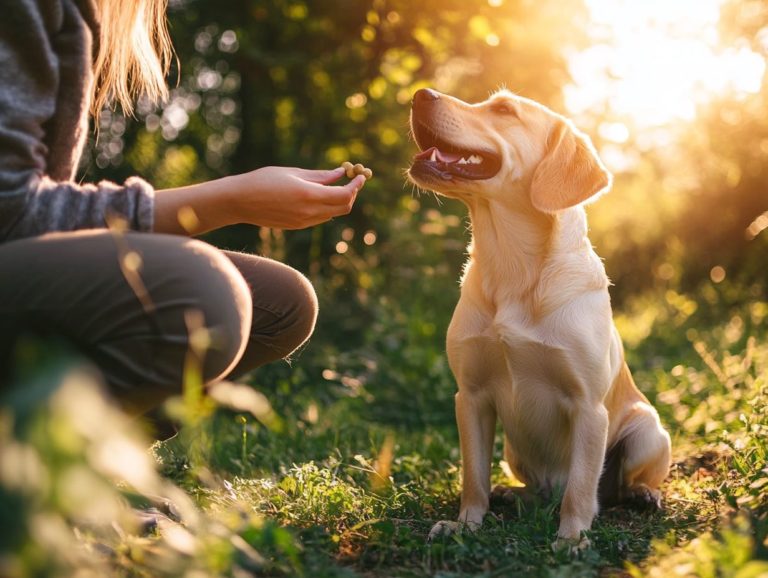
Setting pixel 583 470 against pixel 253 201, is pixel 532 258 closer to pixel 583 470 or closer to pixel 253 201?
pixel 583 470

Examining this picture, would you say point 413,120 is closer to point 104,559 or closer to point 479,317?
point 479,317

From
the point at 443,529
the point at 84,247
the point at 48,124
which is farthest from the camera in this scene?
the point at 443,529

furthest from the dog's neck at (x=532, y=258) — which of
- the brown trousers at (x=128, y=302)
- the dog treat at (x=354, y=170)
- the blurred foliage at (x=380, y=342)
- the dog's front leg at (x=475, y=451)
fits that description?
the brown trousers at (x=128, y=302)

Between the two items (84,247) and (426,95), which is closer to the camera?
(84,247)

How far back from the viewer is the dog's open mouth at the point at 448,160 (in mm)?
2992

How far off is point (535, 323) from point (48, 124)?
1.61m

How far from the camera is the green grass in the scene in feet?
3.53

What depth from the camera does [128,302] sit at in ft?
5.80

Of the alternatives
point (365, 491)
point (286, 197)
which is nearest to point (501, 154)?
point (286, 197)

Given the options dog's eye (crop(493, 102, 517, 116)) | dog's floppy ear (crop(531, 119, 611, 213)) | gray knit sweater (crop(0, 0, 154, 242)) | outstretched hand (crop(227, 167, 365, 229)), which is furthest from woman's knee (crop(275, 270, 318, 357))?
dog's eye (crop(493, 102, 517, 116))

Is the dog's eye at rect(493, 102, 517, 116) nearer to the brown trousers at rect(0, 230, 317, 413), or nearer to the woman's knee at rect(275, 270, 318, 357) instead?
the woman's knee at rect(275, 270, 318, 357)

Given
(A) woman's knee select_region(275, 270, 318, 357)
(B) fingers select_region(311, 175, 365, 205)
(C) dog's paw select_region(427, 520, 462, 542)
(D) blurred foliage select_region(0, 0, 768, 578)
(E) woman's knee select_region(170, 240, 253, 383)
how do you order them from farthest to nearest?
1. (A) woman's knee select_region(275, 270, 318, 357)
2. (C) dog's paw select_region(427, 520, 462, 542)
3. (B) fingers select_region(311, 175, 365, 205)
4. (E) woman's knee select_region(170, 240, 253, 383)
5. (D) blurred foliage select_region(0, 0, 768, 578)

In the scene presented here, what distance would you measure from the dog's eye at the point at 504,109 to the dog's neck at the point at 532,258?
1.25ft

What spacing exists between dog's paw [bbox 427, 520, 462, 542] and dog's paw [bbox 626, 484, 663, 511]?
2.68ft
